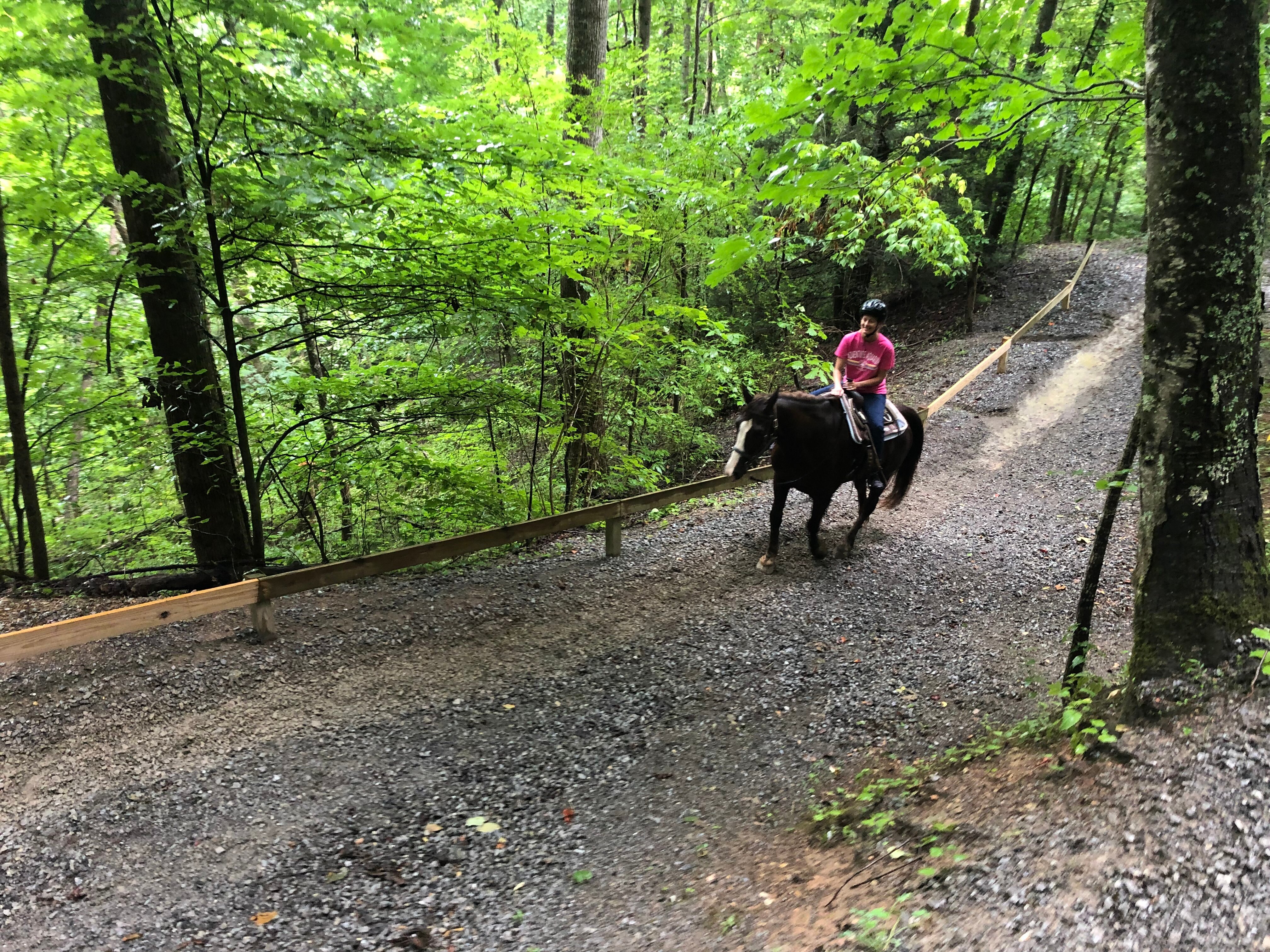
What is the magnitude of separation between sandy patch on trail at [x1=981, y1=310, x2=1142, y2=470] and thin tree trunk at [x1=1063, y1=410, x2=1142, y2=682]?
20.9ft

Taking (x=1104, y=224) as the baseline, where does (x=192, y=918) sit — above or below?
below

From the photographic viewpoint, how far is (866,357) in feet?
20.1

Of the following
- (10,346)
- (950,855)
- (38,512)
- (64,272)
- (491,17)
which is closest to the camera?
(950,855)

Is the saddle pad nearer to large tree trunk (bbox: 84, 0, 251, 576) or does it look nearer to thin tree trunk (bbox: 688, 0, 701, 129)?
large tree trunk (bbox: 84, 0, 251, 576)

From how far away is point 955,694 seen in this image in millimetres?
3957

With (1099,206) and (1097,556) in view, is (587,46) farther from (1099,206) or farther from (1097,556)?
(1099,206)

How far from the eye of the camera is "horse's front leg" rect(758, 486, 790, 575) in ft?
19.0

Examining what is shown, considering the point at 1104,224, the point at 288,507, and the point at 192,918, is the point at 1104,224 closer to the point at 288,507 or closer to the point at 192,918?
the point at 288,507

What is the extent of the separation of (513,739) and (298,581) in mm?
2034

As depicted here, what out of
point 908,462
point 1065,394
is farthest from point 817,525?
point 1065,394

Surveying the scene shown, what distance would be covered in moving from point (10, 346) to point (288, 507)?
2.60 m

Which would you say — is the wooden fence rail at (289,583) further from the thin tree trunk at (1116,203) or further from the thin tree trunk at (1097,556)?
the thin tree trunk at (1116,203)

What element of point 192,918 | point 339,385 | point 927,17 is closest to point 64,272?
point 339,385

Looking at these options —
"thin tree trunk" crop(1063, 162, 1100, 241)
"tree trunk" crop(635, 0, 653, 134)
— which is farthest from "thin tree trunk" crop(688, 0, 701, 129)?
"thin tree trunk" crop(1063, 162, 1100, 241)
